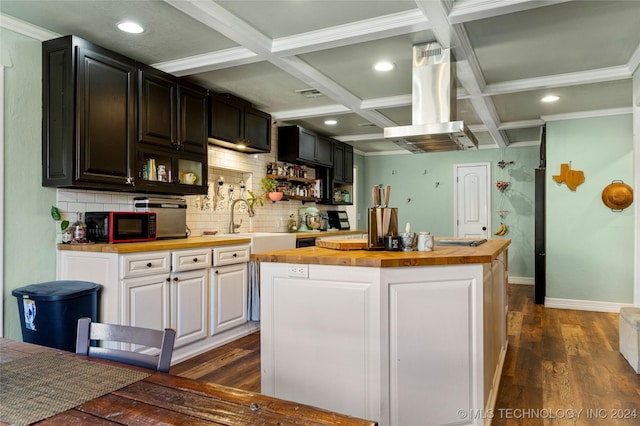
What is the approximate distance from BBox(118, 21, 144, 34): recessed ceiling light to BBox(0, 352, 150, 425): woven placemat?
7.67 ft

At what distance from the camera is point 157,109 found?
354 centimetres

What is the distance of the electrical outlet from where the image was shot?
227 cm

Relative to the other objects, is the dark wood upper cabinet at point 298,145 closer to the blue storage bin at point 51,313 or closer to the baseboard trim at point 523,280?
the blue storage bin at point 51,313

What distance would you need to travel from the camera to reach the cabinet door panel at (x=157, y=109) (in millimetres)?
3426

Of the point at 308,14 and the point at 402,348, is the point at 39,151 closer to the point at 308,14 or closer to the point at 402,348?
the point at 308,14

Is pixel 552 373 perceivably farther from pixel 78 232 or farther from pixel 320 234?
pixel 78 232

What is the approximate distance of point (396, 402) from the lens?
211 centimetres

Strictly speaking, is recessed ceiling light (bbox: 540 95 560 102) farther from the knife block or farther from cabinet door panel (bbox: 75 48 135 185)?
cabinet door panel (bbox: 75 48 135 185)

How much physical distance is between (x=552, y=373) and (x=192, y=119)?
3.60m

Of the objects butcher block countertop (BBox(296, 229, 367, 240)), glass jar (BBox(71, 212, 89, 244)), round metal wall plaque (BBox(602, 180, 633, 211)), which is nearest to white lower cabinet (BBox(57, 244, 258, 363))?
glass jar (BBox(71, 212, 89, 244))

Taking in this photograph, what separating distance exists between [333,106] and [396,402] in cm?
377

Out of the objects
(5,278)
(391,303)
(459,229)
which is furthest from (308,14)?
(459,229)

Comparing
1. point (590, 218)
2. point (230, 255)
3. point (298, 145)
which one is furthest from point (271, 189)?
point (590, 218)

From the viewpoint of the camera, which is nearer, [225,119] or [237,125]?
[225,119]
